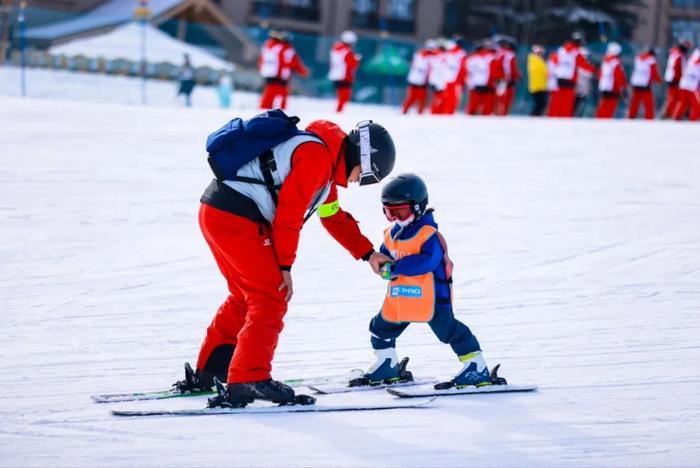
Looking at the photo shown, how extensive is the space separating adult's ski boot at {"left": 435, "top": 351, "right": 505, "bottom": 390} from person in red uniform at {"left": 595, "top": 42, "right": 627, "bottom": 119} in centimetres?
1732

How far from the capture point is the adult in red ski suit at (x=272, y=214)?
4559 millimetres

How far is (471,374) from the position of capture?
519cm

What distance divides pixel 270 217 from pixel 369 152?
0.51m

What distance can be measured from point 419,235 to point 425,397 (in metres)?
0.75

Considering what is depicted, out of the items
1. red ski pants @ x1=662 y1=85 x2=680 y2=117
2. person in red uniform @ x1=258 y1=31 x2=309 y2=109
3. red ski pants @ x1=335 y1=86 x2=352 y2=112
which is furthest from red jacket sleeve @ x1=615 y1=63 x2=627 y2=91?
person in red uniform @ x1=258 y1=31 x2=309 y2=109

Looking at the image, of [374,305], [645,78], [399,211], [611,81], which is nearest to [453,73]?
[611,81]

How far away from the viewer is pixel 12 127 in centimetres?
1488

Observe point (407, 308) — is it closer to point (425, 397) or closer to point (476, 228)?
point (425, 397)

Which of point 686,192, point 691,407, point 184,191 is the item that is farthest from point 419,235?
point 686,192

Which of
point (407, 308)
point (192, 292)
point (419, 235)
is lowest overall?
point (192, 292)

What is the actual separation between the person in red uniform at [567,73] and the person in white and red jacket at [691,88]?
5.93 feet

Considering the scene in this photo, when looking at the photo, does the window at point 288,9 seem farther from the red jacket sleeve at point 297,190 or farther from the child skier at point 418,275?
the red jacket sleeve at point 297,190

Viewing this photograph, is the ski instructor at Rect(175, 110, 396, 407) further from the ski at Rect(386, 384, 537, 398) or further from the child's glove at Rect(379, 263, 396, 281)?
the ski at Rect(386, 384, 537, 398)

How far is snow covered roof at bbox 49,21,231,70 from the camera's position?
25328mm
